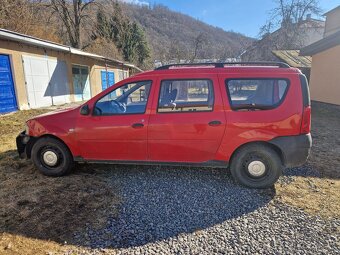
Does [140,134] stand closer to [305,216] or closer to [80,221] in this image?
[80,221]

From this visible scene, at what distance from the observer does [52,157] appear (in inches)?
167

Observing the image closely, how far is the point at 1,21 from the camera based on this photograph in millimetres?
14859

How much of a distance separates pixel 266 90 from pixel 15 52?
10764 mm

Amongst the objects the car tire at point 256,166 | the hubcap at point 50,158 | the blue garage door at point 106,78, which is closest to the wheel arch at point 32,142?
the hubcap at point 50,158

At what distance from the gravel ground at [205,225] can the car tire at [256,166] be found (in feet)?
0.50

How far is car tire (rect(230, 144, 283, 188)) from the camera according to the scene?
12.3 feet

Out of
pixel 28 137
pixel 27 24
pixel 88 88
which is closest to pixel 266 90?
pixel 28 137

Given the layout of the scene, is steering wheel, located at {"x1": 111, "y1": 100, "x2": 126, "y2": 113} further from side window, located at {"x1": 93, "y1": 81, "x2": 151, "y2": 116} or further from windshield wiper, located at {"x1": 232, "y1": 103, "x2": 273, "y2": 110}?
windshield wiper, located at {"x1": 232, "y1": 103, "x2": 273, "y2": 110}

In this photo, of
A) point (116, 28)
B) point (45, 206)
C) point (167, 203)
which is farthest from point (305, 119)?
point (116, 28)

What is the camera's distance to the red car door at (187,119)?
374 cm

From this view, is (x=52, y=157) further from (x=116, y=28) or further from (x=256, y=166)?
(x=116, y=28)

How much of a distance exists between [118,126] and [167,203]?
1.46m

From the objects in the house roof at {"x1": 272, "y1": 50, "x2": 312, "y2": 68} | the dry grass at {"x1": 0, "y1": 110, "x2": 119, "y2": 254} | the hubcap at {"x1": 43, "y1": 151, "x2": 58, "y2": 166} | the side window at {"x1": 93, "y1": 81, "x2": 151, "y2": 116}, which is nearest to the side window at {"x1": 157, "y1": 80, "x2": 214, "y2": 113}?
the side window at {"x1": 93, "y1": 81, "x2": 151, "y2": 116}

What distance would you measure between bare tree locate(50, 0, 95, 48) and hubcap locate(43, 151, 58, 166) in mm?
21808
